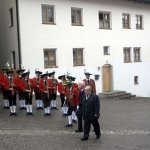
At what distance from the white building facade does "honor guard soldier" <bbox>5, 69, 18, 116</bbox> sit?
7.30 metres

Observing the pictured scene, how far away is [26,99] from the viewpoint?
17.2m

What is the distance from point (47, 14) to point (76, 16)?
2860 millimetres

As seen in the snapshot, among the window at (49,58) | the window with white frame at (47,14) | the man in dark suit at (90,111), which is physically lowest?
the man in dark suit at (90,111)

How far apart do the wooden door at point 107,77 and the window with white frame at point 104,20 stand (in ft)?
10.3

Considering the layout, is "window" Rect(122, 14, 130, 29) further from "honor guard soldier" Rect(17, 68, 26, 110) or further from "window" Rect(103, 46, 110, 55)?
"honor guard soldier" Rect(17, 68, 26, 110)

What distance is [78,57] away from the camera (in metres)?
28.5

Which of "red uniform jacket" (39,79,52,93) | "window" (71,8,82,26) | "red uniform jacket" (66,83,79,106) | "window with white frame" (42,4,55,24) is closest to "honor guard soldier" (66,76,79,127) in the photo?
"red uniform jacket" (66,83,79,106)

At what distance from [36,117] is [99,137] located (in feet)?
15.3

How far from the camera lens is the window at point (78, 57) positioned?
28.2 m

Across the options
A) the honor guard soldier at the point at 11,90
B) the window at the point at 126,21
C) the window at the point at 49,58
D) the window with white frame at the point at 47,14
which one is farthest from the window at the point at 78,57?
the honor guard soldier at the point at 11,90

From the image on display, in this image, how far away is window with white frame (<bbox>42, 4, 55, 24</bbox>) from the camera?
25.9m

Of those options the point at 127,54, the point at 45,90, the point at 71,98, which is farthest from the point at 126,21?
the point at 71,98

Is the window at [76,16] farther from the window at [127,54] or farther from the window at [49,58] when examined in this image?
the window at [127,54]

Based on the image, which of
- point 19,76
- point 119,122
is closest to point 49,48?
point 19,76
